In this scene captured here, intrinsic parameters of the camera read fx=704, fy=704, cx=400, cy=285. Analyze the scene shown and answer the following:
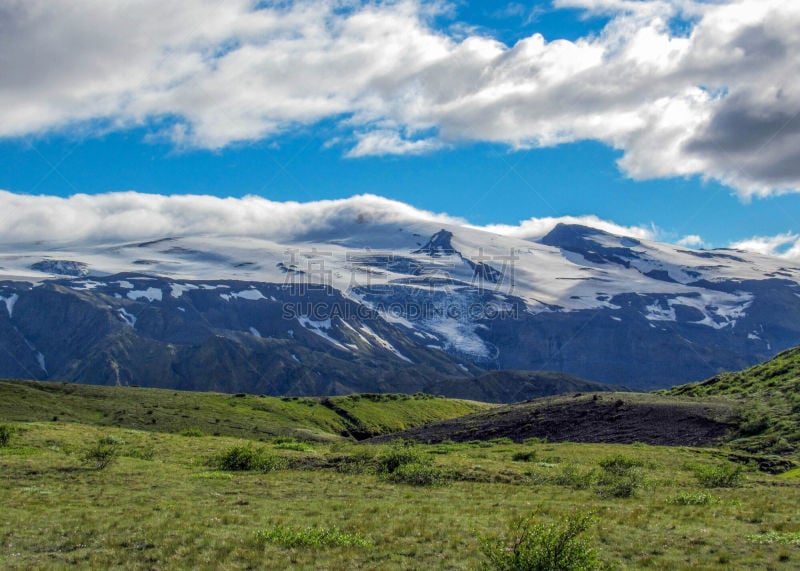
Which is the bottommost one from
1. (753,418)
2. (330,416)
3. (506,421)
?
(330,416)

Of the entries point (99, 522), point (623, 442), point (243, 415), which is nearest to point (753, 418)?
point (623, 442)

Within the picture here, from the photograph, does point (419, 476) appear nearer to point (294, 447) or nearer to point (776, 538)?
point (776, 538)

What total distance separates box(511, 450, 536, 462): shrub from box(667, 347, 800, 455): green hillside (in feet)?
66.2

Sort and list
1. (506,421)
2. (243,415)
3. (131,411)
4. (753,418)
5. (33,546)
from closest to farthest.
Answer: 1. (33,546)
2. (753,418)
3. (506,421)
4. (131,411)
5. (243,415)

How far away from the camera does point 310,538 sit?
83.0 ft

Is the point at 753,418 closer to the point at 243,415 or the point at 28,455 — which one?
the point at 28,455

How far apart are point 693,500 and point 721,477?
28.2 feet

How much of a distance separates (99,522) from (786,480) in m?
38.8

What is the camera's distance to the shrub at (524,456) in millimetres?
53875

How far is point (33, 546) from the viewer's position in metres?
24.7

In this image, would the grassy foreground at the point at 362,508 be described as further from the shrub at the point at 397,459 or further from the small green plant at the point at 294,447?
the small green plant at the point at 294,447

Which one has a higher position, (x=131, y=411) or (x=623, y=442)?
(x=623, y=442)

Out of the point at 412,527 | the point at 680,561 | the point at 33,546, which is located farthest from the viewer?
the point at 412,527

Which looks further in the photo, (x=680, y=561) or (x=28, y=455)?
(x=28, y=455)
